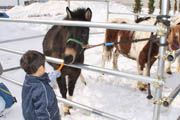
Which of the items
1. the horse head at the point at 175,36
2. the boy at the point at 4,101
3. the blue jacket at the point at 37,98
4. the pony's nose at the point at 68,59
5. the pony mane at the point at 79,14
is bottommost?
the boy at the point at 4,101

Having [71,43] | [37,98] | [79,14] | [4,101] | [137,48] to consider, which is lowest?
[4,101]

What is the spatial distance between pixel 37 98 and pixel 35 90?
0.20 ft

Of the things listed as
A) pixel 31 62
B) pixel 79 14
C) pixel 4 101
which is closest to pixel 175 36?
pixel 79 14

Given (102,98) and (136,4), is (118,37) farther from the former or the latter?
(136,4)

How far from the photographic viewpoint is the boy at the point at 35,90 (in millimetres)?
1146

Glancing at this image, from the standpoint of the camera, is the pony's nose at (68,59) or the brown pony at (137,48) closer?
the pony's nose at (68,59)

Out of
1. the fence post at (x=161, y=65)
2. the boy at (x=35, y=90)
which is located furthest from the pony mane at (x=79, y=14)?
the fence post at (x=161, y=65)

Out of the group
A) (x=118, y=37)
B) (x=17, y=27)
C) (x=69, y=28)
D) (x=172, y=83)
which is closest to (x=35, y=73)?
(x=69, y=28)

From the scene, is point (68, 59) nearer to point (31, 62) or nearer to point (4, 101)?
point (31, 62)

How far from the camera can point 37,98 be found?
1167 mm

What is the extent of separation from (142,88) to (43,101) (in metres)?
2.40

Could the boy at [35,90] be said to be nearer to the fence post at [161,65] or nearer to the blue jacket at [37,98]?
the blue jacket at [37,98]

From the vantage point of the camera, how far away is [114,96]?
2.96 metres

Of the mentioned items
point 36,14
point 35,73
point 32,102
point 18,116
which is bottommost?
point 18,116
